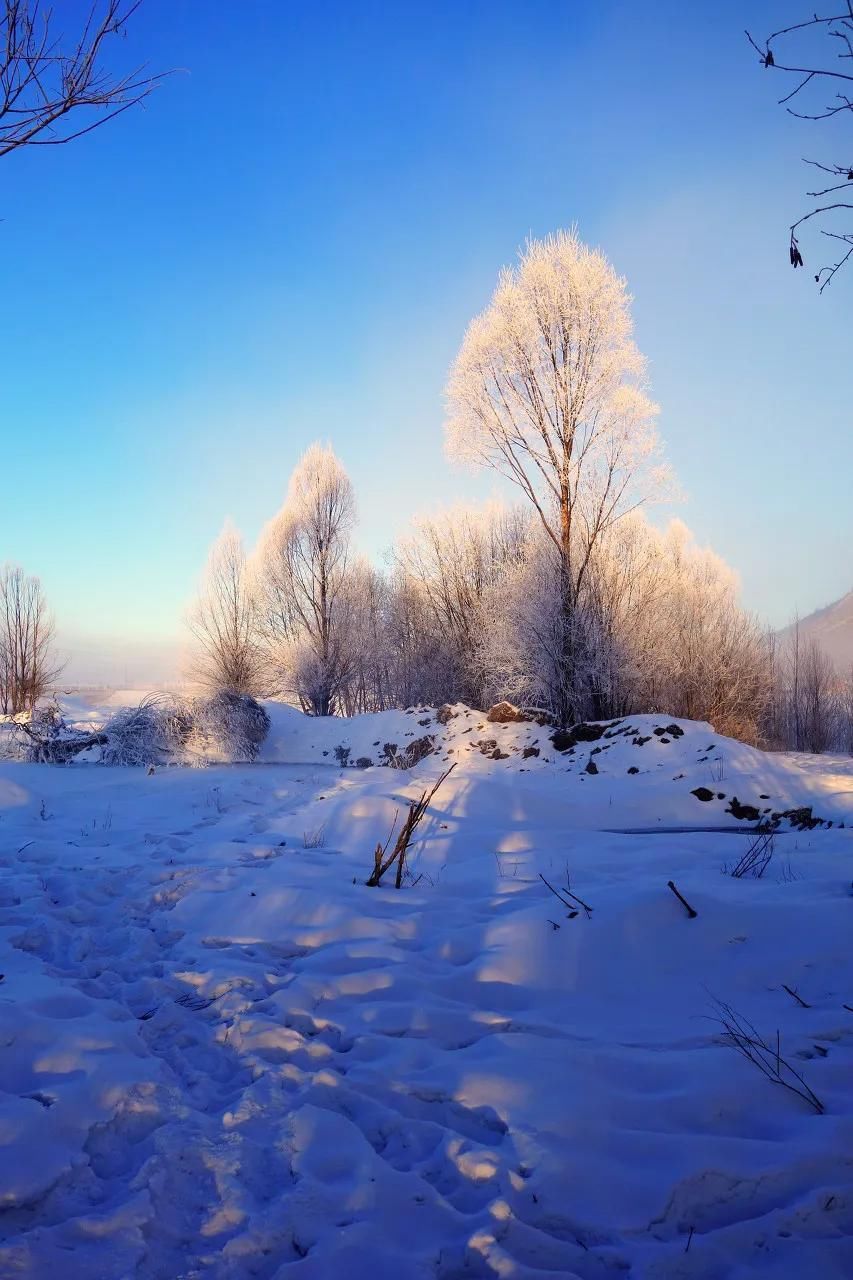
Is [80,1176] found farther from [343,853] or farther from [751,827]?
[751,827]

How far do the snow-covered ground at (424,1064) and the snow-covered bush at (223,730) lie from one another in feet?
31.3

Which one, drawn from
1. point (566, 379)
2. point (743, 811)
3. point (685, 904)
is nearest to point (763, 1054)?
point (685, 904)

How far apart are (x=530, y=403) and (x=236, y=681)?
14.2 meters

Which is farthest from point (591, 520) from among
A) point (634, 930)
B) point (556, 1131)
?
point (556, 1131)

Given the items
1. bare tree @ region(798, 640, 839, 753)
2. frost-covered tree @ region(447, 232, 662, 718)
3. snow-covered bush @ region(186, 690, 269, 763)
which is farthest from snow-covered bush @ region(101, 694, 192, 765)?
bare tree @ region(798, 640, 839, 753)

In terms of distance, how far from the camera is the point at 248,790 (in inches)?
385

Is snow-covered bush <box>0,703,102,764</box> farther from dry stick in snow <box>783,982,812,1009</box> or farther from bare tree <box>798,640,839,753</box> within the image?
bare tree <box>798,640,839,753</box>

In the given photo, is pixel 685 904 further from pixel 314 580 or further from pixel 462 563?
pixel 314 580

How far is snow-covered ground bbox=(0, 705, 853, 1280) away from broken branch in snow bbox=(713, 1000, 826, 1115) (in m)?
0.03

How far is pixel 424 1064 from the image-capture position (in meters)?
2.54

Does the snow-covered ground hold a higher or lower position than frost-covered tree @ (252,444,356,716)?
lower

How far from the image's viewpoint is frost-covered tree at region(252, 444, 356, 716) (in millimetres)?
23375

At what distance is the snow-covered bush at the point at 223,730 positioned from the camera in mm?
14945

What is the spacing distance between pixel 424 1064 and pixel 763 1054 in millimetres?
1186
